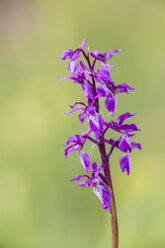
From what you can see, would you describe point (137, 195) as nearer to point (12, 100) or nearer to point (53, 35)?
point (12, 100)

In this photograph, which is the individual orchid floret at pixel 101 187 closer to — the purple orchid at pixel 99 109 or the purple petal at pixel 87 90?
the purple orchid at pixel 99 109

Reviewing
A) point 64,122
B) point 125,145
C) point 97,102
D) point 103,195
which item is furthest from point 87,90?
point 64,122

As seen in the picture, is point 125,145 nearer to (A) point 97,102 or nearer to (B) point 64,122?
(A) point 97,102

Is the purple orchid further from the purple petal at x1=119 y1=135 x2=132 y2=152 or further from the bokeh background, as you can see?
the bokeh background

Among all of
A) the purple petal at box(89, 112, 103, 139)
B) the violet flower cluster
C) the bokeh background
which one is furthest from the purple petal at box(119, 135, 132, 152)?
the bokeh background

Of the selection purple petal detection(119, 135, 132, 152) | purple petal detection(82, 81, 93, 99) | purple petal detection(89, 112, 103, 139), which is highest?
purple petal detection(82, 81, 93, 99)

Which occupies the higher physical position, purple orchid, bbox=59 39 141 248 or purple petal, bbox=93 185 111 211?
purple orchid, bbox=59 39 141 248

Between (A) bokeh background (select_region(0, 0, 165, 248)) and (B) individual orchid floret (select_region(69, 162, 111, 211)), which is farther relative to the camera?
(A) bokeh background (select_region(0, 0, 165, 248))

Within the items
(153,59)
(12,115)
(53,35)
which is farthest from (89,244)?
(53,35)

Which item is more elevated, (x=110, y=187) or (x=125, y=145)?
(x=125, y=145)
